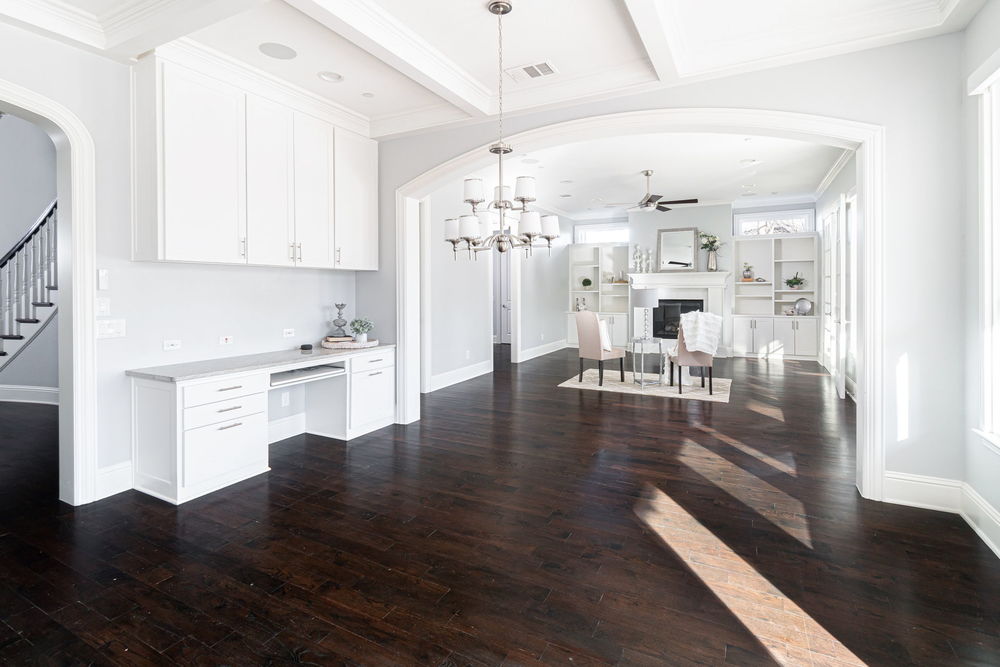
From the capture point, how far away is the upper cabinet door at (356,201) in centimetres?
464

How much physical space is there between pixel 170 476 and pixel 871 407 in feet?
14.7

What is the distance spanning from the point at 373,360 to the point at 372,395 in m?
0.34

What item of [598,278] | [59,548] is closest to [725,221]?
[598,278]

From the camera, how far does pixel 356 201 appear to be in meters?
4.82

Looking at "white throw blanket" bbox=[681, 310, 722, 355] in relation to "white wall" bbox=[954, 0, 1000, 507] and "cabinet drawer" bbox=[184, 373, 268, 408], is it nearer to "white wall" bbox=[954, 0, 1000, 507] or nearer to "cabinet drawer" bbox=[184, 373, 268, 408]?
"white wall" bbox=[954, 0, 1000, 507]

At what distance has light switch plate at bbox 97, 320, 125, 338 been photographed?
3.28m

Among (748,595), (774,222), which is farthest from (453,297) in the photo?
(774,222)

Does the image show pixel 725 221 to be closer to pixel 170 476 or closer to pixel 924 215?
pixel 924 215

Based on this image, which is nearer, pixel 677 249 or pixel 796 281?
pixel 796 281

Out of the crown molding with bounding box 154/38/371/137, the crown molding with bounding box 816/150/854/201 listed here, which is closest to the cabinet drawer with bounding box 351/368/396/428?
the crown molding with bounding box 154/38/371/137

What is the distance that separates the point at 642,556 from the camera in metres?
2.58

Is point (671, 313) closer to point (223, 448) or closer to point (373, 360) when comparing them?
point (373, 360)

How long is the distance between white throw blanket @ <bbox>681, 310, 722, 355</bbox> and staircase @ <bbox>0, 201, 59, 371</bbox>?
6.92 meters

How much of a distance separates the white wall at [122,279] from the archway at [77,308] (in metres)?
0.06
